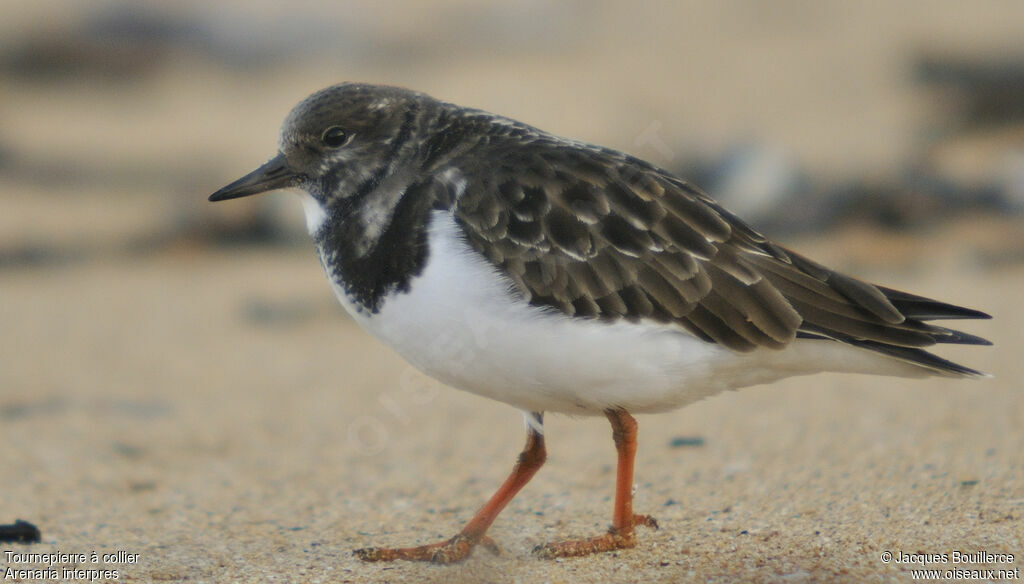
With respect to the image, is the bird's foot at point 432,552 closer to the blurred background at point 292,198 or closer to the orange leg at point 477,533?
the orange leg at point 477,533

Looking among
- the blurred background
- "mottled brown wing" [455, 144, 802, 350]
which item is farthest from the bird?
the blurred background

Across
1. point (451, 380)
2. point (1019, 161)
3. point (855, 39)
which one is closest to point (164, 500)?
point (451, 380)

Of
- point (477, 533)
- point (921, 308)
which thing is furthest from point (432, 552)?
point (921, 308)

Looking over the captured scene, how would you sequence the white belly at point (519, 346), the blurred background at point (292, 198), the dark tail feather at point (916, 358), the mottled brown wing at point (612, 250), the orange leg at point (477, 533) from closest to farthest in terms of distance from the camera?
the white belly at point (519, 346) < the mottled brown wing at point (612, 250) < the dark tail feather at point (916, 358) < the orange leg at point (477, 533) < the blurred background at point (292, 198)

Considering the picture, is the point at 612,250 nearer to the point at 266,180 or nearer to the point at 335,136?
the point at 335,136

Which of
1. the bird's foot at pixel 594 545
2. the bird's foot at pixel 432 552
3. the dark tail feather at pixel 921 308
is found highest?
the dark tail feather at pixel 921 308

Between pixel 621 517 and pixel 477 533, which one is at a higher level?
pixel 621 517

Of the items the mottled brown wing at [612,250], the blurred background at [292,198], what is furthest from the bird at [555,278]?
the blurred background at [292,198]
